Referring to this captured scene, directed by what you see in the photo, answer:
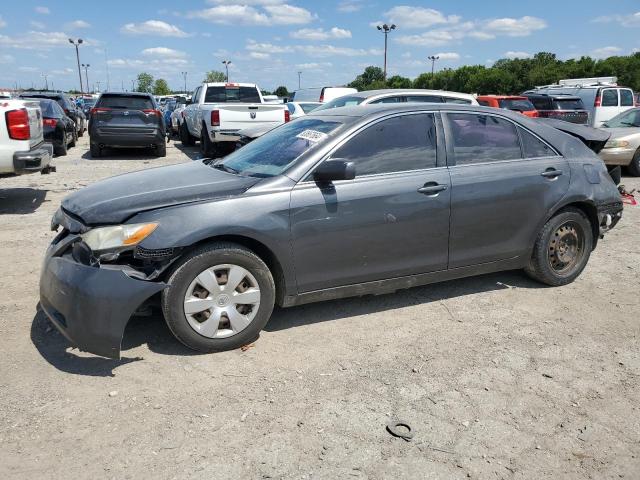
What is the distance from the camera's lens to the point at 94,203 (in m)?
3.74

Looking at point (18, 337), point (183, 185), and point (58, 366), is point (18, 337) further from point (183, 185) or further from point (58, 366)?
point (183, 185)

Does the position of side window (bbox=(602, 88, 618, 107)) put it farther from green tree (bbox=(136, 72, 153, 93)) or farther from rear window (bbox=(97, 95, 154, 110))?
green tree (bbox=(136, 72, 153, 93))

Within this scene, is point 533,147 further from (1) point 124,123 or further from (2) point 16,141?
(1) point 124,123

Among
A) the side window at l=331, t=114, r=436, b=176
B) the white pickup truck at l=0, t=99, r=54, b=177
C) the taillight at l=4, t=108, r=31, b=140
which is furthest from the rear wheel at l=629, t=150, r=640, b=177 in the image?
the taillight at l=4, t=108, r=31, b=140

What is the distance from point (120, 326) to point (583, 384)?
9.46ft

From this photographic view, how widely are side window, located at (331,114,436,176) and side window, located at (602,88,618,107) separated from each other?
17.1m

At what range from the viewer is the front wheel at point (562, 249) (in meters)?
4.87

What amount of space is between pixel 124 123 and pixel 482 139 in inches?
452

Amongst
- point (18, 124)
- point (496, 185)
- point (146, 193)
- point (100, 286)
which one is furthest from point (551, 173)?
point (18, 124)

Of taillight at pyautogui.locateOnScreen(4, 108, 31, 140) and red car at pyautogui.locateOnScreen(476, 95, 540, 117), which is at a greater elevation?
red car at pyautogui.locateOnScreen(476, 95, 540, 117)

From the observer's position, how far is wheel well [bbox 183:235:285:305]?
3.70 metres

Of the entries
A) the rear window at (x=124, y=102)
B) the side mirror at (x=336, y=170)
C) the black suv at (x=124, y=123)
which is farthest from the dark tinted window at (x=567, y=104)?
the side mirror at (x=336, y=170)

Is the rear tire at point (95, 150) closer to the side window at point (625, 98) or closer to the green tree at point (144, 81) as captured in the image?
the side window at point (625, 98)

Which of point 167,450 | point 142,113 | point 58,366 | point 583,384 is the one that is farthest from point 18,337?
point 142,113
